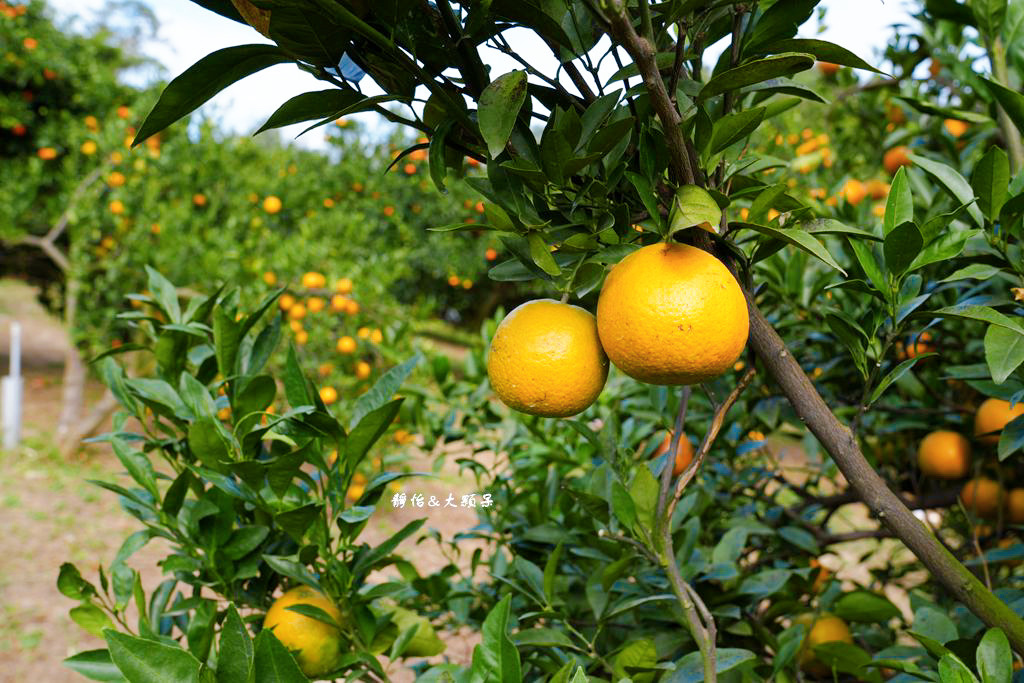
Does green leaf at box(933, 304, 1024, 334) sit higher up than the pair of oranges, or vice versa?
green leaf at box(933, 304, 1024, 334)

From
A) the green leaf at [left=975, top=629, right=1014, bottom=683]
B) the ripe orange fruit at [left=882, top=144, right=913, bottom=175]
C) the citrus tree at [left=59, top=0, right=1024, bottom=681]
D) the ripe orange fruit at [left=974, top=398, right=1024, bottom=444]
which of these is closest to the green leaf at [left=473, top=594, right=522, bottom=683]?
the citrus tree at [left=59, top=0, right=1024, bottom=681]

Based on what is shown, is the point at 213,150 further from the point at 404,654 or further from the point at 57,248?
the point at 404,654

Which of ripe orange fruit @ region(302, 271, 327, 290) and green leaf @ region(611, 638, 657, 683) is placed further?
ripe orange fruit @ region(302, 271, 327, 290)

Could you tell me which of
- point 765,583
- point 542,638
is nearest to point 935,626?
point 765,583

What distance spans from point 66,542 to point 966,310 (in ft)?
12.2

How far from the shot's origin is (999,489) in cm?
110

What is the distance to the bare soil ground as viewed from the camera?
2.46m

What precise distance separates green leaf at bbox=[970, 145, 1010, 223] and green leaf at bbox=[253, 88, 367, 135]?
51 centimetres

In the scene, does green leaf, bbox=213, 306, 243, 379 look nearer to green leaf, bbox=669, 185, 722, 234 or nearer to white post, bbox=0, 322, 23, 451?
green leaf, bbox=669, 185, 722, 234

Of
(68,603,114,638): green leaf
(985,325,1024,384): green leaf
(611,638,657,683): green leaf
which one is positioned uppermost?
(985,325,1024,384): green leaf

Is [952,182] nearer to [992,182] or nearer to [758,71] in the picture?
[992,182]

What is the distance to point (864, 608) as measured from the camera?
0.94m

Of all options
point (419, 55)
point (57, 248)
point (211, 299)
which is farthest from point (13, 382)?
point (419, 55)

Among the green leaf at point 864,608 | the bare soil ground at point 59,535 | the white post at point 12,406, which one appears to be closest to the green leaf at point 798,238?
the green leaf at point 864,608
